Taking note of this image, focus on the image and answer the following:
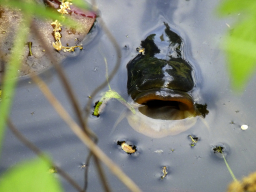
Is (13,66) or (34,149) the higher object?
(13,66)

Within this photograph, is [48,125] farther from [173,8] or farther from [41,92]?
[173,8]

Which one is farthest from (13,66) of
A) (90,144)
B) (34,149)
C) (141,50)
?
(90,144)

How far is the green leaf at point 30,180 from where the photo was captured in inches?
23.5

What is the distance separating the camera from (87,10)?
6.39 feet

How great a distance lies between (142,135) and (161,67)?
43cm

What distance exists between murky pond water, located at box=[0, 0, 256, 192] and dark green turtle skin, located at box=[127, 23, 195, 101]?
68mm

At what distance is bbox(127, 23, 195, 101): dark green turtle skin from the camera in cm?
161

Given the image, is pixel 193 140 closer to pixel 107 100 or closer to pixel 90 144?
pixel 107 100

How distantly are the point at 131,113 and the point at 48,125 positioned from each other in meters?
0.52

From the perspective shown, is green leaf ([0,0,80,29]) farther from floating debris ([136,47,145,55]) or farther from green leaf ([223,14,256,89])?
green leaf ([223,14,256,89])

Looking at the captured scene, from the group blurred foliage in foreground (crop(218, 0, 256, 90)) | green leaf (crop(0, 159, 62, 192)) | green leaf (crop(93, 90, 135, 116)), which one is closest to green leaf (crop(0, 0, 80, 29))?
green leaf (crop(93, 90, 135, 116))

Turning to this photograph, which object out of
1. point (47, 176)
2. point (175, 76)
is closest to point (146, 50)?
point (175, 76)

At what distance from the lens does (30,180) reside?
0.60 m

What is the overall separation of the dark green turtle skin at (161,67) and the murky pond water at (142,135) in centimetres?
7
